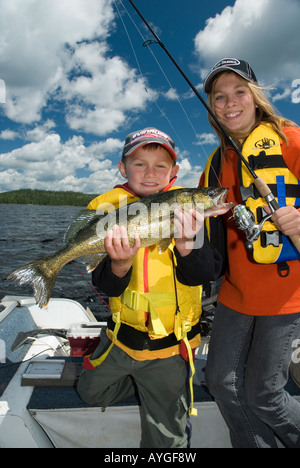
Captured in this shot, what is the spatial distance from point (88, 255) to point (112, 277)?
43 cm

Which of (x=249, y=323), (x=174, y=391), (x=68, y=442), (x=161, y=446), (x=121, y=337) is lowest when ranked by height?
(x=68, y=442)

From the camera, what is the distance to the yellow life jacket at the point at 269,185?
2.90m

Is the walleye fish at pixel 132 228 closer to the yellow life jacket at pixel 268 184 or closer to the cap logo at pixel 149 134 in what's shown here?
the yellow life jacket at pixel 268 184

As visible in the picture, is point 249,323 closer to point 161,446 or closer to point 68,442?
point 161,446

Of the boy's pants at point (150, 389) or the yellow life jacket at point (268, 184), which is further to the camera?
the yellow life jacket at point (268, 184)

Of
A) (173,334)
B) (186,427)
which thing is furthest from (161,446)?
(173,334)

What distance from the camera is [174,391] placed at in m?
2.78

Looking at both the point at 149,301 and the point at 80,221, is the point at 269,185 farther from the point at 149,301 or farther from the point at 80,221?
the point at 80,221

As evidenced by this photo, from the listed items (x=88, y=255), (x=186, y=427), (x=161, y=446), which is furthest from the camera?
(x=88, y=255)

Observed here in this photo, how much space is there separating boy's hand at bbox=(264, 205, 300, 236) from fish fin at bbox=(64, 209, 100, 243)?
1.88m

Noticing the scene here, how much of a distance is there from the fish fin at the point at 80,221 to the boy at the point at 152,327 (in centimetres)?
50

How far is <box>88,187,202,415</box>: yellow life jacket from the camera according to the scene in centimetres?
292

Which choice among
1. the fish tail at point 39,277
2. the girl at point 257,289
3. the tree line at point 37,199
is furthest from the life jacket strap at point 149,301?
the tree line at point 37,199

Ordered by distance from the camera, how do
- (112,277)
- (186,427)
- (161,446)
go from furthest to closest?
(112,277), (186,427), (161,446)
